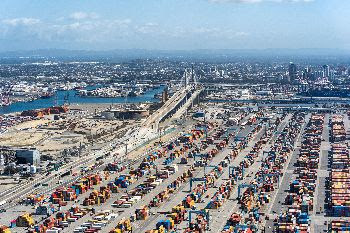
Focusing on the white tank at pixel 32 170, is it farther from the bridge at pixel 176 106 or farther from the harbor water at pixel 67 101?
the harbor water at pixel 67 101

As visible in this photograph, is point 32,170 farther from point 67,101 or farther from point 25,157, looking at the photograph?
point 67,101

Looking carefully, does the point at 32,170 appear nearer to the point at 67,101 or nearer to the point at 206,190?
the point at 206,190

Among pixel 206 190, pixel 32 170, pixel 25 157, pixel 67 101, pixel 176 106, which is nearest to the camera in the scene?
pixel 206 190

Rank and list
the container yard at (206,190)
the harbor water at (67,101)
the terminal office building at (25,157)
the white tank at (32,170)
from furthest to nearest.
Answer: the harbor water at (67,101)
the terminal office building at (25,157)
the white tank at (32,170)
the container yard at (206,190)

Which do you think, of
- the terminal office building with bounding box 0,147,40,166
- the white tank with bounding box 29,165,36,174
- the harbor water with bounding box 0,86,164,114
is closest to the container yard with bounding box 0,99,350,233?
the white tank with bounding box 29,165,36,174

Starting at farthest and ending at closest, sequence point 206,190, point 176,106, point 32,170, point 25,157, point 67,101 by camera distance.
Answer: point 67,101 → point 176,106 → point 25,157 → point 32,170 → point 206,190

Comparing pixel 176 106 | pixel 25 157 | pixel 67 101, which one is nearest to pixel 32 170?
pixel 25 157

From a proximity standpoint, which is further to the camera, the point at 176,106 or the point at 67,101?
the point at 67,101

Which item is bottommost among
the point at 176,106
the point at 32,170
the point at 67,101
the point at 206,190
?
the point at 67,101

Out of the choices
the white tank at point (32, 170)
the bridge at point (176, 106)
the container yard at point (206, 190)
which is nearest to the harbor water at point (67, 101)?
the bridge at point (176, 106)

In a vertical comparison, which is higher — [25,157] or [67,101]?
[25,157]

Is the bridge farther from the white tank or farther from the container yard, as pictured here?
the white tank
